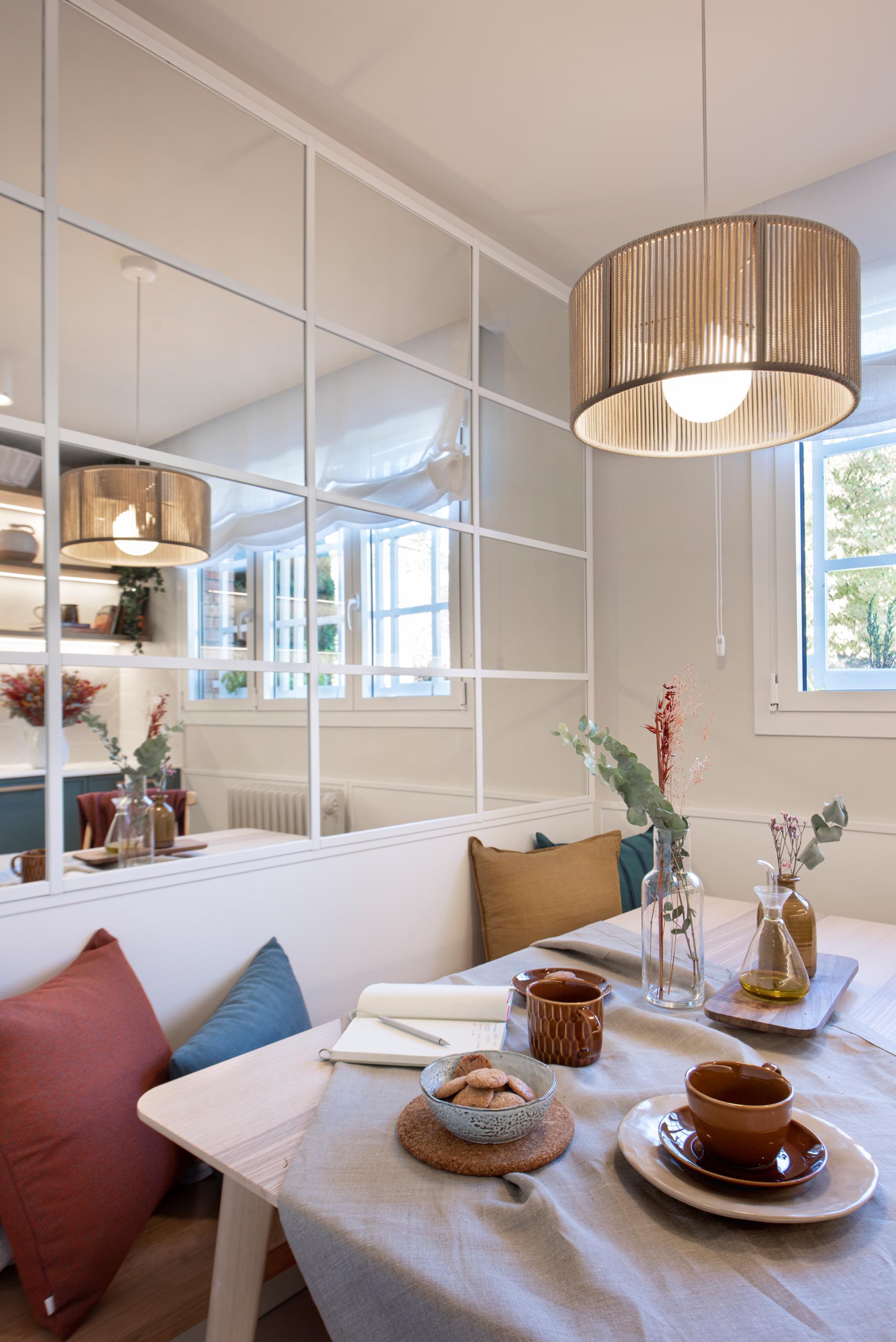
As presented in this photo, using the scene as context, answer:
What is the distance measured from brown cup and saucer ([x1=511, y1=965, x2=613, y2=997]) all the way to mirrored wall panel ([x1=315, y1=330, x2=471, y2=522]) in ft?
4.05

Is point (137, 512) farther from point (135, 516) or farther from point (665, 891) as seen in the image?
point (665, 891)

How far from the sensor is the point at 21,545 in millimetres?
1478

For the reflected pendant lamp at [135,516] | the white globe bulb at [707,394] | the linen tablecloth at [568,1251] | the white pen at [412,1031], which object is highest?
the white globe bulb at [707,394]

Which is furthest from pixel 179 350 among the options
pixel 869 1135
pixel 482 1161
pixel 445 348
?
pixel 869 1135

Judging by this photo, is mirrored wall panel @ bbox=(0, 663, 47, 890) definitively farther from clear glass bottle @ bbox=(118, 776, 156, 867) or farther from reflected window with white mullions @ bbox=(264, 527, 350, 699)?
reflected window with white mullions @ bbox=(264, 527, 350, 699)

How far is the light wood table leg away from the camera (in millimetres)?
969

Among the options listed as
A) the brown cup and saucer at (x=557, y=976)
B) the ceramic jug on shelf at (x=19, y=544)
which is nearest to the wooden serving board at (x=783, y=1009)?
the brown cup and saucer at (x=557, y=976)

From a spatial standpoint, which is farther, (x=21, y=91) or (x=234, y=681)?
(x=234, y=681)

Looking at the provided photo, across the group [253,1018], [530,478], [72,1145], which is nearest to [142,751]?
[253,1018]

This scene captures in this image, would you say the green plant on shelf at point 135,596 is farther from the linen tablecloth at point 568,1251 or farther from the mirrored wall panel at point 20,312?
the linen tablecloth at point 568,1251

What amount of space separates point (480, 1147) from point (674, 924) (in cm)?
56

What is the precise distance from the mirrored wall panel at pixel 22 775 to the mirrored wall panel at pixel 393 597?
68 centimetres

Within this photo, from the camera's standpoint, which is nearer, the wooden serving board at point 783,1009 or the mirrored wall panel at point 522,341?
the wooden serving board at point 783,1009

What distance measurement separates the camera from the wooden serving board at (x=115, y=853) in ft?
5.11
